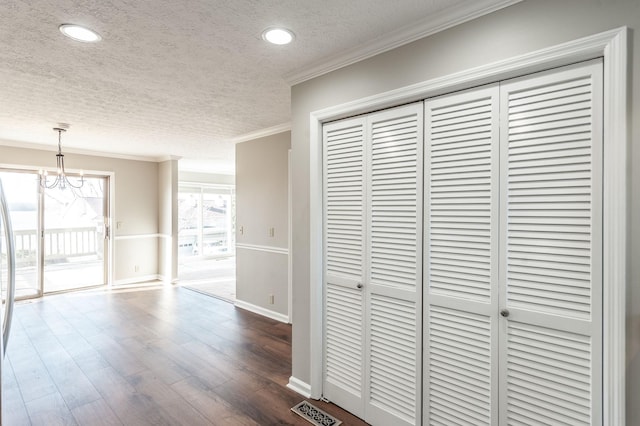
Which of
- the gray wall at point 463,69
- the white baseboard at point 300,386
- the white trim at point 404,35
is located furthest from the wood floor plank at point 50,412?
the white trim at point 404,35

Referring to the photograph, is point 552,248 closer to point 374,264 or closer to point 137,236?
point 374,264

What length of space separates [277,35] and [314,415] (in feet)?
8.04

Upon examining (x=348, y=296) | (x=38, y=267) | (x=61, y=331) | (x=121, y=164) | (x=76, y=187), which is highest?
(x=121, y=164)

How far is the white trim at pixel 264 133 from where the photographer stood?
396 cm

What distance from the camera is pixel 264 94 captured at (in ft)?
9.38

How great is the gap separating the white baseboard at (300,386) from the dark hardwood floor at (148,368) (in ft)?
0.13

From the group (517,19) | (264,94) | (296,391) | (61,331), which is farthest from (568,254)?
(61,331)

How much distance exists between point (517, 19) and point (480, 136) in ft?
1.78

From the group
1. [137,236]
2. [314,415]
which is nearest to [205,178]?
[137,236]

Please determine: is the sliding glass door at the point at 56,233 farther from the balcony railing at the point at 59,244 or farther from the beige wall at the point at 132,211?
the beige wall at the point at 132,211

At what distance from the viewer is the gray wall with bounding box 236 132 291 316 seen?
4098mm

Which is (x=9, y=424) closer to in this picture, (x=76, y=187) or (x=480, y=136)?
(x=480, y=136)

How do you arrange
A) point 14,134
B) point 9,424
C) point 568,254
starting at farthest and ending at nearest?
point 14,134 → point 9,424 → point 568,254

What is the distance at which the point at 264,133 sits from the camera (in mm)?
4238
